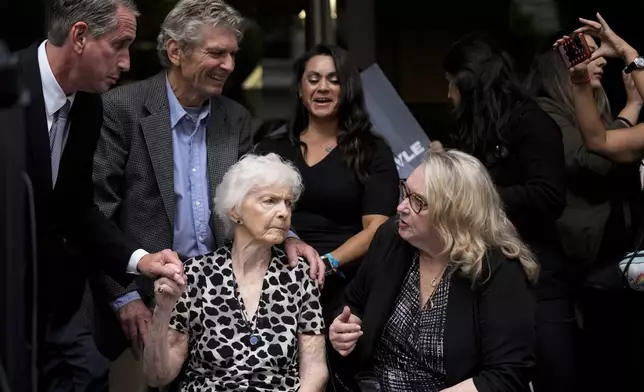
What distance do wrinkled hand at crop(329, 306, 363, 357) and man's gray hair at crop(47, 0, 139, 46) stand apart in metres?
1.29

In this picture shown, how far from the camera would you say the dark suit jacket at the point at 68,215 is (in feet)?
A: 13.2

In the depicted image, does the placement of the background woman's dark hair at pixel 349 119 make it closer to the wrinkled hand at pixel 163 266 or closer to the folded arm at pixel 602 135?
the folded arm at pixel 602 135

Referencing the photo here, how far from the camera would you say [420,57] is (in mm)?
6285

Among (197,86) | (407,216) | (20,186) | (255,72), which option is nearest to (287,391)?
(407,216)

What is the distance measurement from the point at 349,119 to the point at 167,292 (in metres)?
1.44

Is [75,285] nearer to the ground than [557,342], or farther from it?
farther from it

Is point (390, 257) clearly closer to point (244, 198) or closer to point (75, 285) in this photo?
point (244, 198)

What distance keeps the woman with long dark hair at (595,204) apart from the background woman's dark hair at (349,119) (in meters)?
0.91

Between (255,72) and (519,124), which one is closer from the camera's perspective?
(519,124)

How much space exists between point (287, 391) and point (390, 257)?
61 cm

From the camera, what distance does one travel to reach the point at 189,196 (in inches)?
188

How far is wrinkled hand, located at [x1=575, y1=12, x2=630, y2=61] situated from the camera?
4.97 metres

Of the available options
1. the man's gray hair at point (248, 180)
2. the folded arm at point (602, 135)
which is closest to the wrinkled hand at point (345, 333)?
the man's gray hair at point (248, 180)

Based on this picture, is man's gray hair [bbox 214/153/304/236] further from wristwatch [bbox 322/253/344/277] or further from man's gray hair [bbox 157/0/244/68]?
man's gray hair [bbox 157/0/244/68]
